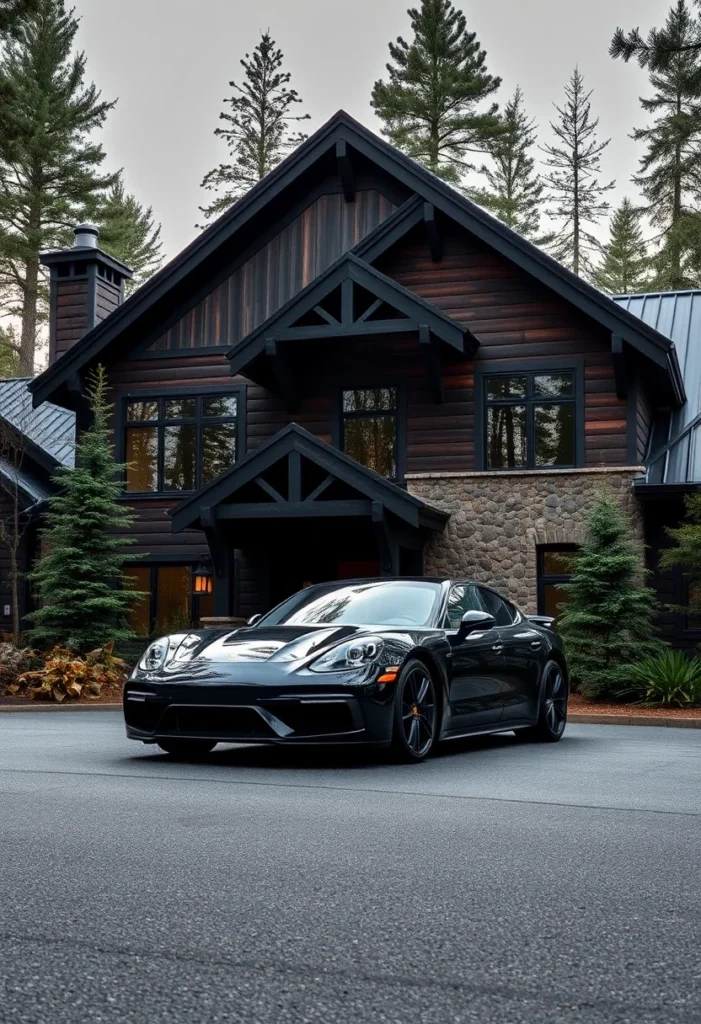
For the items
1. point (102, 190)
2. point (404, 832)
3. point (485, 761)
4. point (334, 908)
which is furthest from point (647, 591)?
point (102, 190)

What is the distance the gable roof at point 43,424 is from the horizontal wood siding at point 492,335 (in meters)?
8.01

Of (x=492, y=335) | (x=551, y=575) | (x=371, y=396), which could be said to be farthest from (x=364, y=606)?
(x=371, y=396)

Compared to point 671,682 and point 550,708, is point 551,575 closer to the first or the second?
point 671,682

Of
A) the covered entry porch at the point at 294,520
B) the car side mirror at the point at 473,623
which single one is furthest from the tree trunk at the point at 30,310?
the car side mirror at the point at 473,623

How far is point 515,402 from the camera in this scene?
22125mm

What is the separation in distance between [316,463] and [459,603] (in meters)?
9.44

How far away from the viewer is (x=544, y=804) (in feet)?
23.7

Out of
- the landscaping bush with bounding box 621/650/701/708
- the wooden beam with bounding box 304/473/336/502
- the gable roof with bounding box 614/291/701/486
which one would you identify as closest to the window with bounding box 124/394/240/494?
the wooden beam with bounding box 304/473/336/502

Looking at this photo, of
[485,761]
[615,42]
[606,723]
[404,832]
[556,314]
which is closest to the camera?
[404,832]

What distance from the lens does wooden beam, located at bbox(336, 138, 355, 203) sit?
23.3 m

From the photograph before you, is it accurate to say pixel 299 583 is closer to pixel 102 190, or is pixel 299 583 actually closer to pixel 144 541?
pixel 144 541

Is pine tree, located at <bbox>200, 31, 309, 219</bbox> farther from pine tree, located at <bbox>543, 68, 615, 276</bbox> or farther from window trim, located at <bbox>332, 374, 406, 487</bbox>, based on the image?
window trim, located at <bbox>332, 374, 406, 487</bbox>

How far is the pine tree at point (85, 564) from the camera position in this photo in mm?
20094

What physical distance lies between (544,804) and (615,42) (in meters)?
15.6
